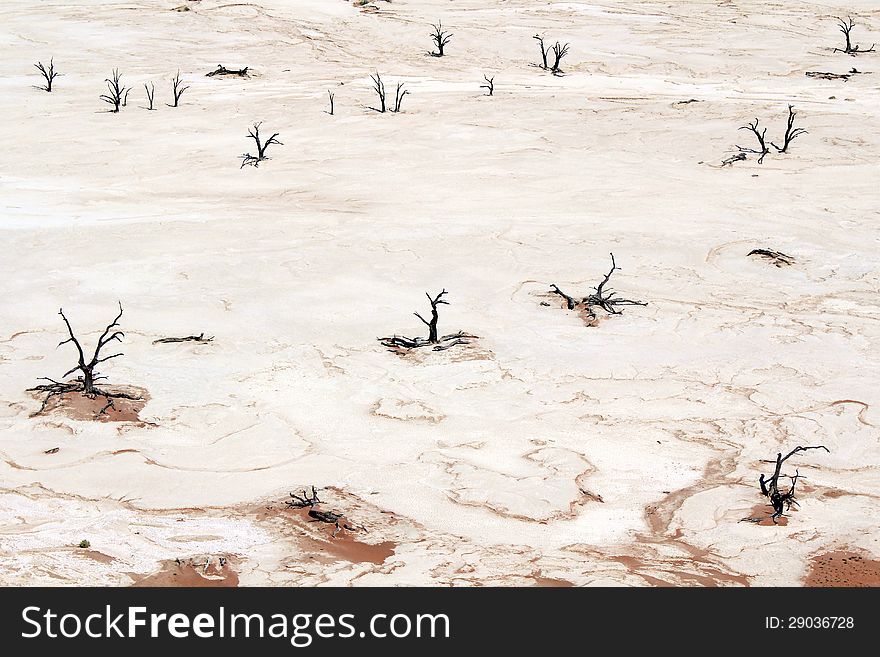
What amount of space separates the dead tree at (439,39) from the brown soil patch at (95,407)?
42.6ft

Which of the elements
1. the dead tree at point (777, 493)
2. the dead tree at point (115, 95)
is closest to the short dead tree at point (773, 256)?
the dead tree at point (777, 493)

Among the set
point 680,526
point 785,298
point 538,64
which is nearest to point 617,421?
point 680,526

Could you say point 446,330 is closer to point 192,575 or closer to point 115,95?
point 192,575

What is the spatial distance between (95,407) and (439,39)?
1354cm

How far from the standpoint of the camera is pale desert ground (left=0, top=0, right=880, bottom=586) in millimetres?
4512

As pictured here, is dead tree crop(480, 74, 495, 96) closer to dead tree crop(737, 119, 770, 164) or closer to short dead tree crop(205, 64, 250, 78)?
dead tree crop(737, 119, 770, 164)

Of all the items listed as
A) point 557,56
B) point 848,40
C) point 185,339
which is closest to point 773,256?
point 185,339

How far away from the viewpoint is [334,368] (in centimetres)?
645

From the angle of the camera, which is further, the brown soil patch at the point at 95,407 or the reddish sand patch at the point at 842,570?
the brown soil patch at the point at 95,407

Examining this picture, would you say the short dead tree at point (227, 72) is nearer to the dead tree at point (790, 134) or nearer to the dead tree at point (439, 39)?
the dead tree at point (439, 39)

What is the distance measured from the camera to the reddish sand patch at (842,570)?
4141mm

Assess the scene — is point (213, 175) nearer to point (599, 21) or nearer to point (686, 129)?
point (686, 129)

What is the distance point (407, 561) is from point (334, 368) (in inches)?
93.0

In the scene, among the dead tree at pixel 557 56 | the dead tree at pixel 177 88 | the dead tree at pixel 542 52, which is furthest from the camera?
the dead tree at pixel 542 52
